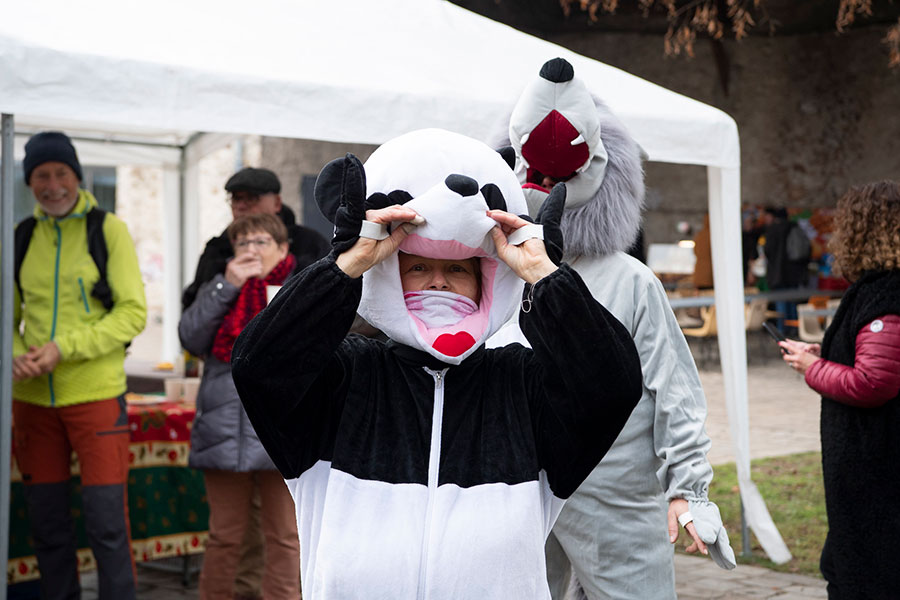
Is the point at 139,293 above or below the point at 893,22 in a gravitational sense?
below

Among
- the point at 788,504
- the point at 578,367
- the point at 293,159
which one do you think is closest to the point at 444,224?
the point at 578,367

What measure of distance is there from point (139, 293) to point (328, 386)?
9.02 feet

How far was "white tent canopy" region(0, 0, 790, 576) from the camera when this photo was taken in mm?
3354

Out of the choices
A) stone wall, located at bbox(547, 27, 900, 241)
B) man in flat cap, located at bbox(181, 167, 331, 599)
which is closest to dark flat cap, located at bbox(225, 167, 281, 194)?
man in flat cap, located at bbox(181, 167, 331, 599)

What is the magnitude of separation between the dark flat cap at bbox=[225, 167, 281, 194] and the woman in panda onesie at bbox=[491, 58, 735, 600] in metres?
2.18

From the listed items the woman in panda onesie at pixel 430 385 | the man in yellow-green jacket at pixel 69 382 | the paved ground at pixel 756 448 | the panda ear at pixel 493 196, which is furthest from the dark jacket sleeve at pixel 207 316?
the panda ear at pixel 493 196

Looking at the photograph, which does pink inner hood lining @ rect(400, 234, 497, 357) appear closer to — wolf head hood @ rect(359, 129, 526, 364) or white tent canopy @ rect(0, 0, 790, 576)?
wolf head hood @ rect(359, 129, 526, 364)

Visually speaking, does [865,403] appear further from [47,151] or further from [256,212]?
[47,151]

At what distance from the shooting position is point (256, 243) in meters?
4.05

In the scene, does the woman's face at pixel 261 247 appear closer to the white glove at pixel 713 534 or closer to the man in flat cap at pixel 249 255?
the man in flat cap at pixel 249 255

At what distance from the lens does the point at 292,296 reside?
1634 mm

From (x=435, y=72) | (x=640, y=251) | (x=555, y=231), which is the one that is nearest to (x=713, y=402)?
(x=435, y=72)

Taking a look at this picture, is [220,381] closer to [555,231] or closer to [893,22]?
[555,231]

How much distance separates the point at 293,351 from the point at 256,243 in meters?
2.50
